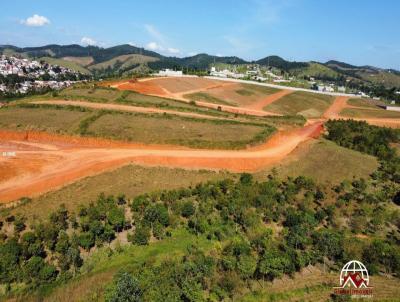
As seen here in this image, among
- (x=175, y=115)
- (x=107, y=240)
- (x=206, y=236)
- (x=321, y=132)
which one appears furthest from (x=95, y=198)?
(x=321, y=132)

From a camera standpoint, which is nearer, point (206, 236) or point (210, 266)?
point (210, 266)

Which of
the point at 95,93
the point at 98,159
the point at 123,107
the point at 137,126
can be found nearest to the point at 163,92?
the point at 95,93

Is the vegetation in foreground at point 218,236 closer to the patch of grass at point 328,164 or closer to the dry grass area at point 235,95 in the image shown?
the patch of grass at point 328,164

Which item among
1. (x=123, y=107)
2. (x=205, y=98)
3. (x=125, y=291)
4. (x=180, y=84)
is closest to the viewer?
(x=125, y=291)

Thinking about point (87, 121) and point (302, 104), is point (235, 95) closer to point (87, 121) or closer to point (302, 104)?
point (302, 104)

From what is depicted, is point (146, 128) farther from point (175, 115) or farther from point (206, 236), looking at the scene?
point (206, 236)

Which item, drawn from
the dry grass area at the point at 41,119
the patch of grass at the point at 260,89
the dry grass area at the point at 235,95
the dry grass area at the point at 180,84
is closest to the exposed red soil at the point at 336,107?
the dry grass area at the point at 235,95

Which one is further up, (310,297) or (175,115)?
(175,115)

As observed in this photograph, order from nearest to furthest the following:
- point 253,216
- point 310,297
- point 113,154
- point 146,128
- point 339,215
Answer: point 310,297
point 253,216
point 339,215
point 113,154
point 146,128
